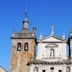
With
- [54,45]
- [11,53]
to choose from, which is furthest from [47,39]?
[11,53]

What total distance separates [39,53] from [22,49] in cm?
277

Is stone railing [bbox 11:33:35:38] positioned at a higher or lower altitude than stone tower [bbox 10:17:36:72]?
higher

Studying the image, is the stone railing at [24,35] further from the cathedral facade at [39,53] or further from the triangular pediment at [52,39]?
the triangular pediment at [52,39]

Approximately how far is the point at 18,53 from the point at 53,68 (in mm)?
6064

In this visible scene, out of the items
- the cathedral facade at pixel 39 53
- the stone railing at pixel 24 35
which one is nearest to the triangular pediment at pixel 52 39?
the cathedral facade at pixel 39 53

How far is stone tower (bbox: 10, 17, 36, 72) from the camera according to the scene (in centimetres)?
7538

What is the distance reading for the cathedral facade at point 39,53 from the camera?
244ft

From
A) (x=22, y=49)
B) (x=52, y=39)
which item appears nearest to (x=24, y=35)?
(x=22, y=49)

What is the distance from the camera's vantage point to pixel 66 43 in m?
75.6

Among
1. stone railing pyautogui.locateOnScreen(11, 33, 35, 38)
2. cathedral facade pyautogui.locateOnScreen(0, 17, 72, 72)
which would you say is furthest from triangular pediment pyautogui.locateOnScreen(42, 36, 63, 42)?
stone railing pyautogui.locateOnScreen(11, 33, 35, 38)

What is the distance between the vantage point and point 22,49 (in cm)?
7612

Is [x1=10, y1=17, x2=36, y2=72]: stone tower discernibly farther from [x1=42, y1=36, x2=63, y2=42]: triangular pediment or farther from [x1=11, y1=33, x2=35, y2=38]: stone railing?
[x1=42, y1=36, x2=63, y2=42]: triangular pediment

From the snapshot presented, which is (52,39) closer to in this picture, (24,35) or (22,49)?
(24,35)

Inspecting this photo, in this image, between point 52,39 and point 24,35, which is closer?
point 52,39
